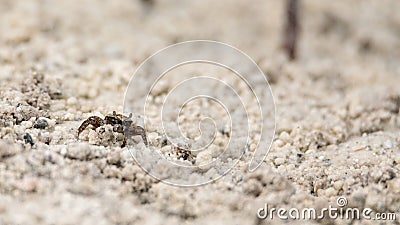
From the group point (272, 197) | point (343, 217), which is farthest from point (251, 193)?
point (343, 217)

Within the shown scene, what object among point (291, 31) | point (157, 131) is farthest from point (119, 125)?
point (291, 31)

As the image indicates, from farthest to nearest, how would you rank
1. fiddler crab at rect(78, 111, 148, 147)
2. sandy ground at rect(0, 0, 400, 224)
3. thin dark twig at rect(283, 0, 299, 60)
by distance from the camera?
thin dark twig at rect(283, 0, 299, 60)
fiddler crab at rect(78, 111, 148, 147)
sandy ground at rect(0, 0, 400, 224)

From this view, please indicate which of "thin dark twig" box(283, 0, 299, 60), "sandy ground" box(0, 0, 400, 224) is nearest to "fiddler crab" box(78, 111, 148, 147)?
"sandy ground" box(0, 0, 400, 224)

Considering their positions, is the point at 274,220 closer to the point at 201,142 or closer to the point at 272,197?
the point at 272,197

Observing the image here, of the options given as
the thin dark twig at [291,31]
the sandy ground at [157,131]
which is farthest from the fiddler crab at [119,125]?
the thin dark twig at [291,31]

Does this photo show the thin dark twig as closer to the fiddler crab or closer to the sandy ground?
the sandy ground

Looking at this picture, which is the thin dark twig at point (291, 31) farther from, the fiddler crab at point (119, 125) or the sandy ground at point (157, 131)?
the fiddler crab at point (119, 125)
